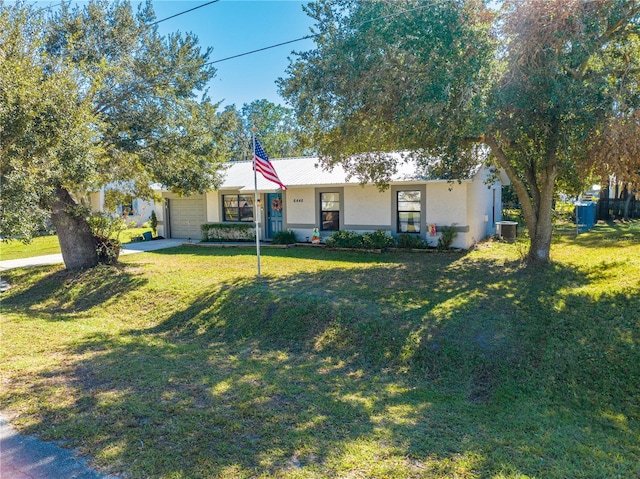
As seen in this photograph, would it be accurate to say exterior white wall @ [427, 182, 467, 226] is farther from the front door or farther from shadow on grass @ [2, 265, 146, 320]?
shadow on grass @ [2, 265, 146, 320]

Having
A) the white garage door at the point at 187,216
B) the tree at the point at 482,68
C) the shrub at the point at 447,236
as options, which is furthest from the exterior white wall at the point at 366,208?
A: the white garage door at the point at 187,216

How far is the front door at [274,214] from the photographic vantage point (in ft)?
57.6

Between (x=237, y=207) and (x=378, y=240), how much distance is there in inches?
284

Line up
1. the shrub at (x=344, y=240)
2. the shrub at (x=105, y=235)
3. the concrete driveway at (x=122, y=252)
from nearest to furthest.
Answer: the shrub at (x=105, y=235) → the concrete driveway at (x=122, y=252) → the shrub at (x=344, y=240)

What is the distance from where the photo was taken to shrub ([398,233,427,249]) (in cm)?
1441

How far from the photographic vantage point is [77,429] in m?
4.03

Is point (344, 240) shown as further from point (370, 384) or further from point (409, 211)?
point (370, 384)

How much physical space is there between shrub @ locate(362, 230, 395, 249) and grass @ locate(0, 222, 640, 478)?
10.8ft

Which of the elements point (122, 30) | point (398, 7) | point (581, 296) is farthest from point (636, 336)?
point (122, 30)

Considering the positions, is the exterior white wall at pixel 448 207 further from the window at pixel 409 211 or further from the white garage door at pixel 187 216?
the white garage door at pixel 187 216

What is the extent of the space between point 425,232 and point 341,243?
9.74 ft

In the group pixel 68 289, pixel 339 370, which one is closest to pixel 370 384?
pixel 339 370

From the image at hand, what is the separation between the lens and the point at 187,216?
66.2ft

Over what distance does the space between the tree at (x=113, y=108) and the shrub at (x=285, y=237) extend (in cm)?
379
